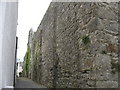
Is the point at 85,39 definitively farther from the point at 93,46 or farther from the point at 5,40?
the point at 5,40

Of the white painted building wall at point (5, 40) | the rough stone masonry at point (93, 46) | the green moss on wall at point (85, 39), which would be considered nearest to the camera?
the white painted building wall at point (5, 40)

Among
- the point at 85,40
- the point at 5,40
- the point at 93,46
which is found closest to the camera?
the point at 5,40

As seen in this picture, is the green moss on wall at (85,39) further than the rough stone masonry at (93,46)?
Yes

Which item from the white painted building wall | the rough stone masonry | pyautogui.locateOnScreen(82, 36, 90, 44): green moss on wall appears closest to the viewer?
the white painted building wall

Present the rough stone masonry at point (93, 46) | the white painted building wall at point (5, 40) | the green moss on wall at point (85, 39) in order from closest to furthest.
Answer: the white painted building wall at point (5, 40)
the rough stone masonry at point (93, 46)
the green moss on wall at point (85, 39)

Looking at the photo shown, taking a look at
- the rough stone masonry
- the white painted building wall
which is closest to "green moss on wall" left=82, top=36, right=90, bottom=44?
the rough stone masonry

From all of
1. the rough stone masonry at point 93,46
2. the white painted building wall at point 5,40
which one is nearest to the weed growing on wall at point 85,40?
the rough stone masonry at point 93,46

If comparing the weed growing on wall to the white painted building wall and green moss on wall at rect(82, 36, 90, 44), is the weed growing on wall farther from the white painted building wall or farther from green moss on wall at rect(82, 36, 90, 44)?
the white painted building wall

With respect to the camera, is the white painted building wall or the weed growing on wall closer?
the white painted building wall

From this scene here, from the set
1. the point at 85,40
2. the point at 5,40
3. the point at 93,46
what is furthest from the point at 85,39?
the point at 5,40

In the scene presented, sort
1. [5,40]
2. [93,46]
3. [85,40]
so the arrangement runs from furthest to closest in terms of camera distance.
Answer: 1. [85,40]
2. [93,46]
3. [5,40]

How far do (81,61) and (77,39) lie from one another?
1.95 feet

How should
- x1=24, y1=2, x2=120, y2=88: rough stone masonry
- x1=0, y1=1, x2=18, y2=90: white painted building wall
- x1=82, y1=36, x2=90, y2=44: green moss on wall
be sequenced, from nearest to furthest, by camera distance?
x1=0, y1=1, x2=18, y2=90: white painted building wall, x1=24, y1=2, x2=120, y2=88: rough stone masonry, x1=82, y1=36, x2=90, y2=44: green moss on wall

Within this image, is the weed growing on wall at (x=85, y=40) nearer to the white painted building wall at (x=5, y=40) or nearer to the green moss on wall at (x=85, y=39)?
the green moss on wall at (x=85, y=39)
